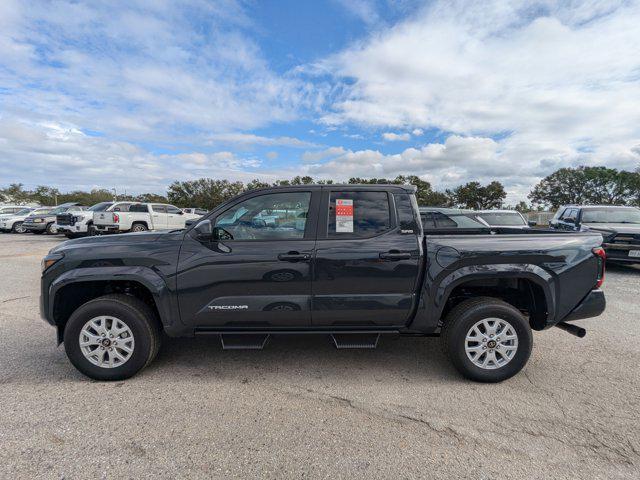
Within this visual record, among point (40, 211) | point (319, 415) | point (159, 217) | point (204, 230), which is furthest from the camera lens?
point (40, 211)

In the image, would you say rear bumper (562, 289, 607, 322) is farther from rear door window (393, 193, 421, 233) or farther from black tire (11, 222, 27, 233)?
black tire (11, 222, 27, 233)

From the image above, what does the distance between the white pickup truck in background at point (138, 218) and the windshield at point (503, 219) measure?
1199cm

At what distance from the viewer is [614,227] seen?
8.86m

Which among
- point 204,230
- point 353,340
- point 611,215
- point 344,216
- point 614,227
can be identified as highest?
point 344,216

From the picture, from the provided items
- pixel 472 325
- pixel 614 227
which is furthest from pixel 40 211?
pixel 614 227

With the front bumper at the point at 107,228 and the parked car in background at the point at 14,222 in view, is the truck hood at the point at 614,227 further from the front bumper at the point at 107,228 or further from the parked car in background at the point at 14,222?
the parked car in background at the point at 14,222

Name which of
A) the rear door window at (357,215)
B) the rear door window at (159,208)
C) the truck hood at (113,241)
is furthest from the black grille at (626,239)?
the rear door window at (159,208)

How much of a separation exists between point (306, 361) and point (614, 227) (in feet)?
29.6

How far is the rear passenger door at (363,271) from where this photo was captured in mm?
3299

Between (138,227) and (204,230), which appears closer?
(204,230)

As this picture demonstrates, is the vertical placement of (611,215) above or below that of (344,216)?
below

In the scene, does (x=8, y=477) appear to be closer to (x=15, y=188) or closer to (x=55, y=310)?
(x=55, y=310)

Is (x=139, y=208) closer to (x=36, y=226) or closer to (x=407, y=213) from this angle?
(x=36, y=226)

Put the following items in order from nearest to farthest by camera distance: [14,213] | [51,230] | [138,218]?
[138,218] < [51,230] < [14,213]
